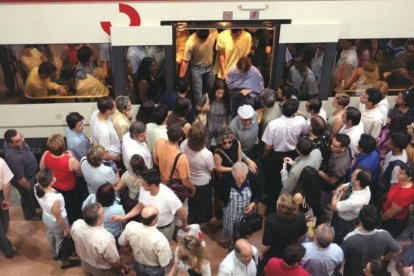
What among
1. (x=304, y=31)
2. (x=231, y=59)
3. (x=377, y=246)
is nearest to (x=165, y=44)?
(x=231, y=59)

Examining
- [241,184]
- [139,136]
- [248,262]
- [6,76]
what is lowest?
[248,262]

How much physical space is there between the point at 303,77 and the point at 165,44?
1891 mm

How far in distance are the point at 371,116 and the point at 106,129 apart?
3.12 metres

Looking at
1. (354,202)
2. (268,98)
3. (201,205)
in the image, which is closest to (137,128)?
(201,205)

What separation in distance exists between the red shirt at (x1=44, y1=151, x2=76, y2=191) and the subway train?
1.43 m

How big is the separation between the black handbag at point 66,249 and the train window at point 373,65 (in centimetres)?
394

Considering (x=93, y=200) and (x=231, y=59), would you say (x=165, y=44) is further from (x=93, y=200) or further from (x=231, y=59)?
(x=93, y=200)

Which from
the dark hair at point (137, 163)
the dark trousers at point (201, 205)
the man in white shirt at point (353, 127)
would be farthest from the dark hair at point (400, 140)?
the dark hair at point (137, 163)

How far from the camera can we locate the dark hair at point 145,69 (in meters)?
6.11

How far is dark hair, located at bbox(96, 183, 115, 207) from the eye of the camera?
14.0ft

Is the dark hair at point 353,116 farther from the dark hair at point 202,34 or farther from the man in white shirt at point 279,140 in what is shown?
the dark hair at point 202,34

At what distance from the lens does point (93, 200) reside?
4.47 m

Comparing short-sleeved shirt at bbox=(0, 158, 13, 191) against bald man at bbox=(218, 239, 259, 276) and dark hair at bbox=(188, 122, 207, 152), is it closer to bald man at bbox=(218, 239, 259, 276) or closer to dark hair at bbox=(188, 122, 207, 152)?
dark hair at bbox=(188, 122, 207, 152)

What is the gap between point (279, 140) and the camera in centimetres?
557
